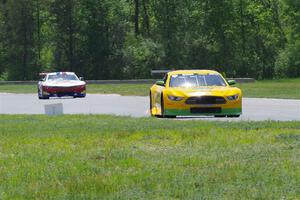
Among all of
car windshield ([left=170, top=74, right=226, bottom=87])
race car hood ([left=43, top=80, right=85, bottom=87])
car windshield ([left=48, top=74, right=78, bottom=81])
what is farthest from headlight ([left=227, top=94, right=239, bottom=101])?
car windshield ([left=48, top=74, right=78, bottom=81])

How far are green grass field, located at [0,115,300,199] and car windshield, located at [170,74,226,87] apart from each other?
189 inches

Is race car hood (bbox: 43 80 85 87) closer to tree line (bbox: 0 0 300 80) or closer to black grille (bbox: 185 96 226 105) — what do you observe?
black grille (bbox: 185 96 226 105)

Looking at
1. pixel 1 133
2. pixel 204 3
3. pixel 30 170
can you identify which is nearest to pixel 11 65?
pixel 204 3

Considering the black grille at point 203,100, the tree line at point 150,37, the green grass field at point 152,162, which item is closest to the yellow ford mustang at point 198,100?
the black grille at point 203,100

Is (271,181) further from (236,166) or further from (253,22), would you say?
(253,22)

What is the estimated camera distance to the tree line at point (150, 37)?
66.0 m

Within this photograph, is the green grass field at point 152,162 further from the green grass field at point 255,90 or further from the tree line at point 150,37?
the tree line at point 150,37

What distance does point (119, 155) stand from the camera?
9797mm

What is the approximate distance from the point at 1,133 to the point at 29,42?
195ft

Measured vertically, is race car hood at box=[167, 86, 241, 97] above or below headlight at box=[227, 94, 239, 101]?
above

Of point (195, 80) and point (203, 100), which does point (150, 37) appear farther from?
point (203, 100)

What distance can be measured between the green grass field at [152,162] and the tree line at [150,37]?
51587 mm

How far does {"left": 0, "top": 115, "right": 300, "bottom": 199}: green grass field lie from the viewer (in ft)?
23.2

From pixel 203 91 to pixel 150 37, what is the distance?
5191 cm
